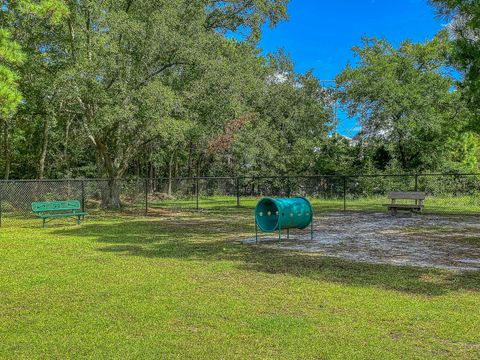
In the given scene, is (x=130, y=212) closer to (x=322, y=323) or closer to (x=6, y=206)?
(x=6, y=206)

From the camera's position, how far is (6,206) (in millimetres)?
19547

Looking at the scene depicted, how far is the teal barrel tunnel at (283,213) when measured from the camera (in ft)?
33.1

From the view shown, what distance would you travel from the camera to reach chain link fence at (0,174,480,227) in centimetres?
1922

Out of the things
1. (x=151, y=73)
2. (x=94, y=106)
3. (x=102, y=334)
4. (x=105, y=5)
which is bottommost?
(x=102, y=334)

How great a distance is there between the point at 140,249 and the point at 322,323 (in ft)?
19.4

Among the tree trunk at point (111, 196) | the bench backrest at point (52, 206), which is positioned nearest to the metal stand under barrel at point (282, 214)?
the bench backrest at point (52, 206)

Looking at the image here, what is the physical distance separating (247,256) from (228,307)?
3.48 metres

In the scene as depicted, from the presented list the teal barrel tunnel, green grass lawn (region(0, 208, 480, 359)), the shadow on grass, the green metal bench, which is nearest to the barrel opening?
the teal barrel tunnel

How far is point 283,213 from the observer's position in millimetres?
10094

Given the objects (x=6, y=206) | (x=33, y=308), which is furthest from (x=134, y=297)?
(x=6, y=206)

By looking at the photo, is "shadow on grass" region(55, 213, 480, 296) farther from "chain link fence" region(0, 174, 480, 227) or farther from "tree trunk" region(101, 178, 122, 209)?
"tree trunk" region(101, 178, 122, 209)

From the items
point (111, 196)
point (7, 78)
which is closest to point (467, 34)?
point (7, 78)

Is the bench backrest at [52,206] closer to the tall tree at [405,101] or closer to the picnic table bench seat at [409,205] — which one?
the picnic table bench seat at [409,205]

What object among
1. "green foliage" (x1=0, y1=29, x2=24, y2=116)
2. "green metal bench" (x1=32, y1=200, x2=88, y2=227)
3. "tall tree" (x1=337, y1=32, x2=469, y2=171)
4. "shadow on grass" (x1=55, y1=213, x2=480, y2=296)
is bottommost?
"shadow on grass" (x1=55, y1=213, x2=480, y2=296)
